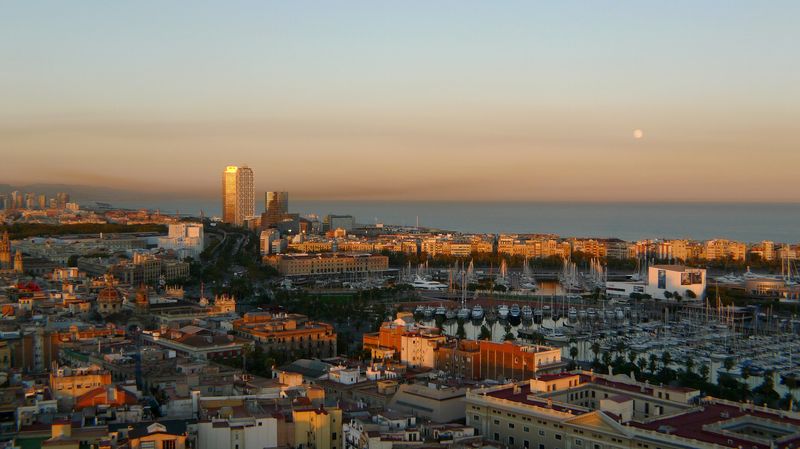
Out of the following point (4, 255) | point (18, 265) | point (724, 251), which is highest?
point (4, 255)

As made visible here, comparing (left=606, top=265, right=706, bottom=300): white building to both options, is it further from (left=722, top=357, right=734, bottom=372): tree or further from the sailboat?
(left=722, top=357, right=734, bottom=372): tree

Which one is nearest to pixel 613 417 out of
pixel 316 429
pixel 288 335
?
pixel 316 429

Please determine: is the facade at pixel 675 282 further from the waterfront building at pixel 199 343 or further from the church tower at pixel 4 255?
the church tower at pixel 4 255

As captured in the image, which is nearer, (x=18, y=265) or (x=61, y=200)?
(x=18, y=265)

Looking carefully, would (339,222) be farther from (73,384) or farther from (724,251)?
(73,384)

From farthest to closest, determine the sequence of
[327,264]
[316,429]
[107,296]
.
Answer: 1. [327,264]
2. [107,296]
3. [316,429]

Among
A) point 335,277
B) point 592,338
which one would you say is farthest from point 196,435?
point 335,277
